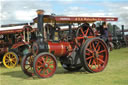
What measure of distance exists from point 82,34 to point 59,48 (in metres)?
1.03

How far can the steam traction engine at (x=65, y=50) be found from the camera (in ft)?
17.4

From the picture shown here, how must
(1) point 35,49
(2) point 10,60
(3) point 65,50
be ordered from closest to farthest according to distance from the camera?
(1) point 35,49 → (3) point 65,50 → (2) point 10,60

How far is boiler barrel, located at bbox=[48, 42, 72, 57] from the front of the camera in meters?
5.65

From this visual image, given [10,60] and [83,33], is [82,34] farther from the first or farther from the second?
[10,60]

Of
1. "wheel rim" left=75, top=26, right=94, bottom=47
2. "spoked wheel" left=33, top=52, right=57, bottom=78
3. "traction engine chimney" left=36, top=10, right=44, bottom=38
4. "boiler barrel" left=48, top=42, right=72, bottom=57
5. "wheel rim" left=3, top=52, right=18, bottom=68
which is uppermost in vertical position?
"traction engine chimney" left=36, top=10, right=44, bottom=38

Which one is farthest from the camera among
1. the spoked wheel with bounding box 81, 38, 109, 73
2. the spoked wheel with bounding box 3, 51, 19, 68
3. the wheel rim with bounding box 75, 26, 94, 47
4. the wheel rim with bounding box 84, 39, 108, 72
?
the spoked wheel with bounding box 3, 51, 19, 68

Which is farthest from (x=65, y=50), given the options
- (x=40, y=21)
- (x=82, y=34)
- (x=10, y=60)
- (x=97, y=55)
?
(x=10, y=60)

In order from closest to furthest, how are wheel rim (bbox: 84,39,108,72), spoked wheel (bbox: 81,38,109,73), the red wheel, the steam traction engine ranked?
the steam traction engine, the red wheel, spoked wheel (bbox: 81,38,109,73), wheel rim (bbox: 84,39,108,72)

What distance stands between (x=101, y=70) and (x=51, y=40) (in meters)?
1.75

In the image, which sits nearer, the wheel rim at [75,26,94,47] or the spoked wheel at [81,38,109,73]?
the spoked wheel at [81,38,109,73]

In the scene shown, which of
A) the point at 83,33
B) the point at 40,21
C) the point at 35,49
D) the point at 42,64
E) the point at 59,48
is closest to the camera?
the point at 42,64

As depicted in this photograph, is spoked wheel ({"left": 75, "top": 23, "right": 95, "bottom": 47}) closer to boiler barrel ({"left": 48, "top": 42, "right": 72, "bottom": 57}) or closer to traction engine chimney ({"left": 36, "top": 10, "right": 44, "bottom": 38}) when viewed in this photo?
boiler barrel ({"left": 48, "top": 42, "right": 72, "bottom": 57})

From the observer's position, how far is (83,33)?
6293 mm

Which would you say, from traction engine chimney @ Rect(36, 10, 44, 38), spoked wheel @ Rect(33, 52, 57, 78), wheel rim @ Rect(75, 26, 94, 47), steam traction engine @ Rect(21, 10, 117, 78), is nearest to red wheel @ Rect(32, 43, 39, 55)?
steam traction engine @ Rect(21, 10, 117, 78)
